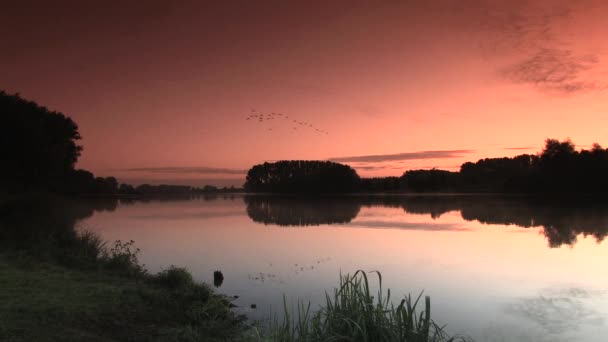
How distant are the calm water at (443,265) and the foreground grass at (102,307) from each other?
1.73 meters

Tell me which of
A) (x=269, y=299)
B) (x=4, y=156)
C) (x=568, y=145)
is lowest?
(x=269, y=299)

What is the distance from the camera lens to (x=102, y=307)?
9367 mm

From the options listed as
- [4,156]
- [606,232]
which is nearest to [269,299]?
[606,232]

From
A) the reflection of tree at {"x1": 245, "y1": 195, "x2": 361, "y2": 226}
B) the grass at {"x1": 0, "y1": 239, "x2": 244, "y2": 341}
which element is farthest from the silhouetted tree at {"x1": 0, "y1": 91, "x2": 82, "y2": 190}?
the grass at {"x1": 0, "y1": 239, "x2": 244, "y2": 341}

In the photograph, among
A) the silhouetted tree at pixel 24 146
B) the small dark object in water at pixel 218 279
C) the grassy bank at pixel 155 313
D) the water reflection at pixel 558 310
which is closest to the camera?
the grassy bank at pixel 155 313

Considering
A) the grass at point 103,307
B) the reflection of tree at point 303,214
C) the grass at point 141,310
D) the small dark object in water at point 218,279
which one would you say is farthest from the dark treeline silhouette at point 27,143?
the small dark object in water at point 218,279

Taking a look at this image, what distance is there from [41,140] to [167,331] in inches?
1527

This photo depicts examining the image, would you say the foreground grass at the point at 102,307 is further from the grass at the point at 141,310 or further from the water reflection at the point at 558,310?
the water reflection at the point at 558,310

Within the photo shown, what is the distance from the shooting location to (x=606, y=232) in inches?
1129

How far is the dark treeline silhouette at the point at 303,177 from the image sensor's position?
495 ft

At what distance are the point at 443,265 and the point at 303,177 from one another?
144 meters

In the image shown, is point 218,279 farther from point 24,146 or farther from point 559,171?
point 559,171

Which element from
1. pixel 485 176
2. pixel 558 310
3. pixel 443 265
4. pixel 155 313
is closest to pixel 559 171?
pixel 485 176

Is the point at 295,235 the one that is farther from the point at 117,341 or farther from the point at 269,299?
the point at 117,341
